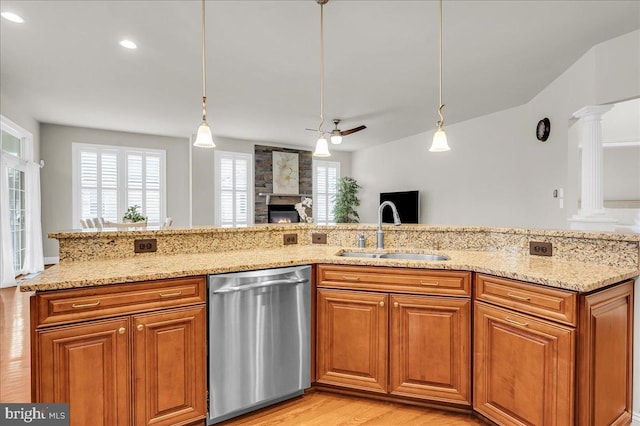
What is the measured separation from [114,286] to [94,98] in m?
4.32

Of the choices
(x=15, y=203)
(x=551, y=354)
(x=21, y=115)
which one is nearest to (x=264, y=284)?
(x=551, y=354)

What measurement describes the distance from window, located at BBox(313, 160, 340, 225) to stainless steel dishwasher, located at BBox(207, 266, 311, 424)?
6.76 m

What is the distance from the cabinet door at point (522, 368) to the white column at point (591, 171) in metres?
2.35

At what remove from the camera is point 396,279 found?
2002mm

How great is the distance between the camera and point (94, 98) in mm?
4676

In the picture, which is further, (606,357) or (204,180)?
(204,180)

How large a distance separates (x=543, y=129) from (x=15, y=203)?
311 inches

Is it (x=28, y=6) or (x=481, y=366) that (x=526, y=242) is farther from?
(x=28, y=6)

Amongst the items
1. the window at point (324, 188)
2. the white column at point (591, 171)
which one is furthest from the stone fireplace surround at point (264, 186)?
the white column at point (591, 171)

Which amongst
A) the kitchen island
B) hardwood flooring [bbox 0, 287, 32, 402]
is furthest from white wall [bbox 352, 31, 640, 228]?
hardwood flooring [bbox 0, 287, 32, 402]

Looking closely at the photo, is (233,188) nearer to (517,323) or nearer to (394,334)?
(394,334)

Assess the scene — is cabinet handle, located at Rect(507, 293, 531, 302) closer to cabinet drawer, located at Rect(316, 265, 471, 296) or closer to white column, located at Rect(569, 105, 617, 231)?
cabinet drawer, located at Rect(316, 265, 471, 296)

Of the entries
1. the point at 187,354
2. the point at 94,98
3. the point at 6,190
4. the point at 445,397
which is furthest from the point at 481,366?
the point at 6,190

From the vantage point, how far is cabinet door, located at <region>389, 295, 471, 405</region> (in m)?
1.90
